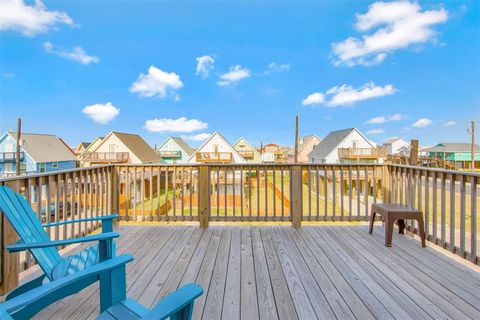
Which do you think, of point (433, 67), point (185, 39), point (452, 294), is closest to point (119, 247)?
point (452, 294)

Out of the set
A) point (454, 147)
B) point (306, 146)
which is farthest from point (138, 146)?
point (454, 147)

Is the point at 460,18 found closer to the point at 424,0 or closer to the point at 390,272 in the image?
the point at 424,0

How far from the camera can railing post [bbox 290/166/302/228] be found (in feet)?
12.1

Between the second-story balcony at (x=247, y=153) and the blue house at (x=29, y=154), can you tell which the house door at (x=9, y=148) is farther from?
the second-story balcony at (x=247, y=153)

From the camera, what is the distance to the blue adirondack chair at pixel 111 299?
729 mm

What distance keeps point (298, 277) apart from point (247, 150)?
26883 mm

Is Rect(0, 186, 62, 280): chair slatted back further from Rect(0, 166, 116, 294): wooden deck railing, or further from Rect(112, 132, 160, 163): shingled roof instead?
Rect(112, 132, 160, 163): shingled roof

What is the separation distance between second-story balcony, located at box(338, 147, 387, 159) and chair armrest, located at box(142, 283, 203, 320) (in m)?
22.5

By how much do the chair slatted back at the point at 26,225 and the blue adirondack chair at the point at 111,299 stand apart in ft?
1.55

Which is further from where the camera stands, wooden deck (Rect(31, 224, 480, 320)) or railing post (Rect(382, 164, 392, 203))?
railing post (Rect(382, 164, 392, 203))

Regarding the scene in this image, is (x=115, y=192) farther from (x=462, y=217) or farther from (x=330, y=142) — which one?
(x=330, y=142)

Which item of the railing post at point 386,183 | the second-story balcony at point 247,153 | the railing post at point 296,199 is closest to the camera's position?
the railing post at point 296,199

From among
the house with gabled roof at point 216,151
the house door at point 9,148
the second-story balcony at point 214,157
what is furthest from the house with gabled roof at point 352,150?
the house door at point 9,148

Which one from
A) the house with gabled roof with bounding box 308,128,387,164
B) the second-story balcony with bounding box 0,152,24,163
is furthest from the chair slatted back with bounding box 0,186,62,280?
the second-story balcony with bounding box 0,152,24,163
